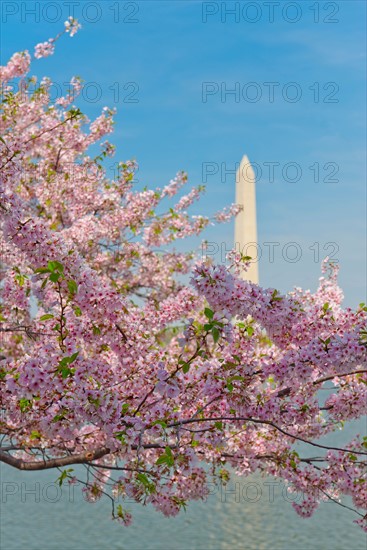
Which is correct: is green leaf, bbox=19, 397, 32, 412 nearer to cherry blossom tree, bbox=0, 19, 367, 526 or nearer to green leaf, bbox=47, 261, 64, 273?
cherry blossom tree, bbox=0, 19, 367, 526

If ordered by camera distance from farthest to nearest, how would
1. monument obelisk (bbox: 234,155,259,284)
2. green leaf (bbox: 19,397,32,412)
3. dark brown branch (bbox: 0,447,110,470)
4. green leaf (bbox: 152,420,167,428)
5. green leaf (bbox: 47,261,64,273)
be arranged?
monument obelisk (bbox: 234,155,259,284) < dark brown branch (bbox: 0,447,110,470) < green leaf (bbox: 19,397,32,412) < green leaf (bbox: 152,420,167,428) < green leaf (bbox: 47,261,64,273)

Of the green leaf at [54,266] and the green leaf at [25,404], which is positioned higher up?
the green leaf at [54,266]

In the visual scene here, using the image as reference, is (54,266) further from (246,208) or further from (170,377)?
(246,208)

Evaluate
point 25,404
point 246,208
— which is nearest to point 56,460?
point 25,404

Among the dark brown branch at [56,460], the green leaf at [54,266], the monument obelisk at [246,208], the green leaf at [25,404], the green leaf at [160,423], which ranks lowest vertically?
the green leaf at [160,423]

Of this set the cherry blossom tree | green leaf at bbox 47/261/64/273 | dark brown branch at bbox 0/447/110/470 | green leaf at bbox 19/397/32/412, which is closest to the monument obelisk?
the cherry blossom tree

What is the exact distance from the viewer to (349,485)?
27.7ft

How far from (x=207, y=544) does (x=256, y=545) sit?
4.94 ft

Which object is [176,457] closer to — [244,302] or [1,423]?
[244,302]

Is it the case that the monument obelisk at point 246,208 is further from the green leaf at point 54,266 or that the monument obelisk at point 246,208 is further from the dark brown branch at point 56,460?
the green leaf at point 54,266

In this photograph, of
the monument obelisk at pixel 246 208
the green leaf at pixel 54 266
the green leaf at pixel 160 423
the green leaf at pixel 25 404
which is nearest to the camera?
the green leaf at pixel 54 266

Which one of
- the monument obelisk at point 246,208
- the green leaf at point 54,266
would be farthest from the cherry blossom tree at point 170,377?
the monument obelisk at point 246,208

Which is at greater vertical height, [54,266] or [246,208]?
[246,208]

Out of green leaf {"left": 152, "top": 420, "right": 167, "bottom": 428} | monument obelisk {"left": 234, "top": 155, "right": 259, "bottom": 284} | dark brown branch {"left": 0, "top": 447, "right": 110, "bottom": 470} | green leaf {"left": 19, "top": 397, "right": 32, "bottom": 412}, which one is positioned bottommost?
green leaf {"left": 152, "top": 420, "right": 167, "bottom": 428}
